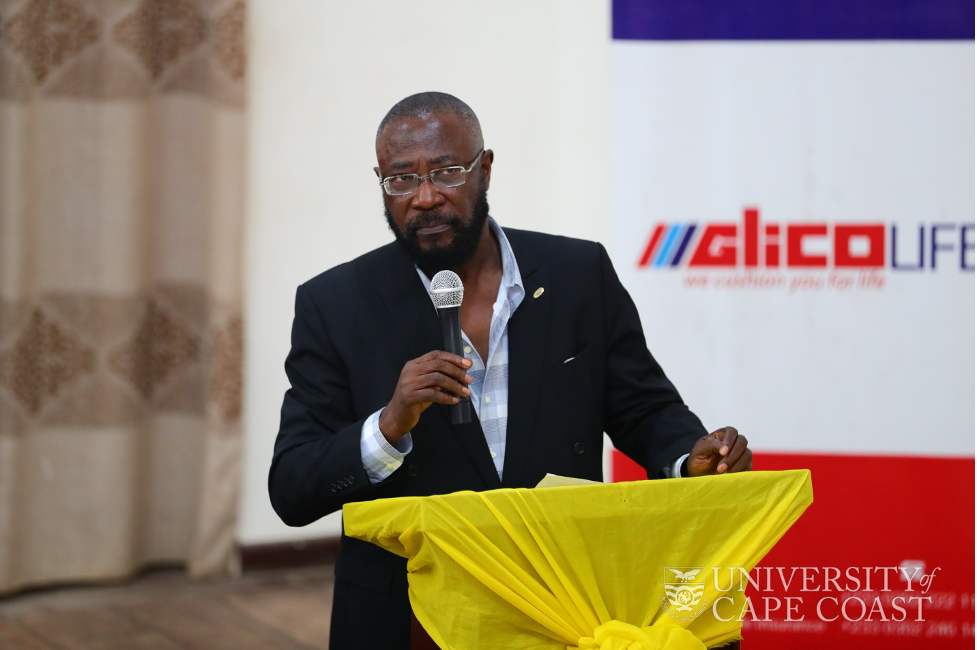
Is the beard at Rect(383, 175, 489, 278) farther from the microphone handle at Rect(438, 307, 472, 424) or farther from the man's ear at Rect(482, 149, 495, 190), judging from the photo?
the microphone handle at Rect(438, 307, 472, 424)

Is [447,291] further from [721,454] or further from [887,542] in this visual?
[887,542]

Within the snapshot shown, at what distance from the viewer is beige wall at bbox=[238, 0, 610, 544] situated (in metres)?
4.71

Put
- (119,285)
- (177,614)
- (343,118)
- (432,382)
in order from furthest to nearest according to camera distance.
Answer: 1. (343,118)
2. (119,285)
3. (177,614)
4. (432,382)

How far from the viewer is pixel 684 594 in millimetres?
1671

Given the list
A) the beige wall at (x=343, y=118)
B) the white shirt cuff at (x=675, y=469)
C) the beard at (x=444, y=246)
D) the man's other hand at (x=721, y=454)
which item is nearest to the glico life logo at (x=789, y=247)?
the beige wall at (x=343, y=118)

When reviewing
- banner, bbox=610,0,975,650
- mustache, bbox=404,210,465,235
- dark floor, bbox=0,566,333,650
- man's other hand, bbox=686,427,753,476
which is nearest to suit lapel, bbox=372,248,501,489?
mustache, bbox=404,210,465,235

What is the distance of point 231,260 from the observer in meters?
4.68

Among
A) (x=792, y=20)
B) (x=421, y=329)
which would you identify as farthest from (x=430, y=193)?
(x=792, y=20)

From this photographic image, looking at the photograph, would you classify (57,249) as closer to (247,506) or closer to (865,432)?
(247,506)

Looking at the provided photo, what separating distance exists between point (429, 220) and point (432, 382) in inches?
20.3

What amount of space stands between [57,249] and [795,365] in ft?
10.8

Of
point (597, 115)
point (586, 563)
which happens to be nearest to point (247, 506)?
point (597, 115)

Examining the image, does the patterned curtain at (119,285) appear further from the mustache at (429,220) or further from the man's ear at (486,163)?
the mustache at (429,220)

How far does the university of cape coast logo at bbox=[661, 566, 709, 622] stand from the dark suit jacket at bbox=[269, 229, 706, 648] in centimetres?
41
